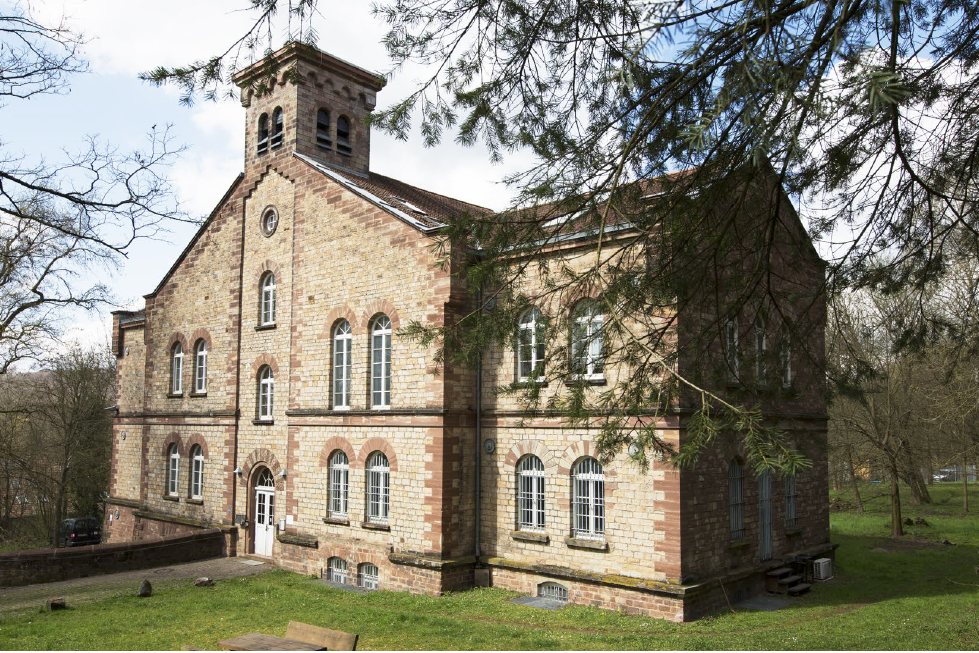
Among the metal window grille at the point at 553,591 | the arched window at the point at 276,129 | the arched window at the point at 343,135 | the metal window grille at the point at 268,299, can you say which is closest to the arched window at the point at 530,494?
the metal window grille at the point at 553,591

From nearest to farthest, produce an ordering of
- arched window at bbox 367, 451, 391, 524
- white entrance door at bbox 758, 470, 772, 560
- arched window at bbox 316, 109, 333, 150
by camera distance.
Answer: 1. white entrance door at bbox 758, 470, 772, 560
2. arched window at bbox 367, 451, 391, 524
3. arched window at bbox 316, 109, 333, 150

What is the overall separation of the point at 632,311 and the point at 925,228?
3708mm

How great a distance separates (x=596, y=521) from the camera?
14516 millimetres

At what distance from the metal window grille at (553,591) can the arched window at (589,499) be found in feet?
3.60

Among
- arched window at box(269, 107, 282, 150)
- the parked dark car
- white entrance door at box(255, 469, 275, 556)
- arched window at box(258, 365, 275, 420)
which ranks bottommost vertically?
the parked dark car

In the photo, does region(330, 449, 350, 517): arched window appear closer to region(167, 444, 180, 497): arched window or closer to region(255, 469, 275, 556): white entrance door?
region(255, 469, 275, 556): white entrance door

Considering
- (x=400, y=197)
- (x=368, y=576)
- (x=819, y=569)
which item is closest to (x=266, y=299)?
(x=400, y=197)

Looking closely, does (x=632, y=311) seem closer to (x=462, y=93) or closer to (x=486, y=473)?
(x=462, y=93)

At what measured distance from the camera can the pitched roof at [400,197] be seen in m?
17.1

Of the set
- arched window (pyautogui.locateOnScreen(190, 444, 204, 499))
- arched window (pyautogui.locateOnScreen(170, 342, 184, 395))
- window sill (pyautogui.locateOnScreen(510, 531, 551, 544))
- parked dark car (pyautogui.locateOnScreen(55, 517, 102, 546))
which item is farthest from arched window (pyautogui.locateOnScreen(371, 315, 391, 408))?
parked dark car (pyautogui.locateOnScreen(55, 517, 102, 546))

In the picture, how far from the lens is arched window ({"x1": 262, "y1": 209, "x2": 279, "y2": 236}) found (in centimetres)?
2062

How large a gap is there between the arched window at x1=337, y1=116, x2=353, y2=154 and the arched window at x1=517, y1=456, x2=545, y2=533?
11.5 m

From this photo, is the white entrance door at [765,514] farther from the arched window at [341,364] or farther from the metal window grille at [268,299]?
the metal window grille at [268,299]

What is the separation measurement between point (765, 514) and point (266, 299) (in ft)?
45.9
